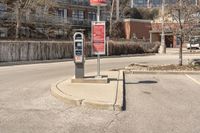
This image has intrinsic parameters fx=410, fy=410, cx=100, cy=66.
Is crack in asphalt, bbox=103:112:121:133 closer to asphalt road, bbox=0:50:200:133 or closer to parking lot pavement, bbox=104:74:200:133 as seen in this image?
asphalt road, bbox=0:50:200:133

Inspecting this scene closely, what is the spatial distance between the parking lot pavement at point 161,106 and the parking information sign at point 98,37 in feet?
5.35

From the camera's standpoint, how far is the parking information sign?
14.6 metres

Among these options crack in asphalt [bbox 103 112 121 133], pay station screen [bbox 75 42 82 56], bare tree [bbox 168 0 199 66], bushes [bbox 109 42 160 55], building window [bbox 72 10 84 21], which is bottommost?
crack in asphalt [bbox 103 112 121 133]

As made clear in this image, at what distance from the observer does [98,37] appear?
48.0ft

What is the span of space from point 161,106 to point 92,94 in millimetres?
2035

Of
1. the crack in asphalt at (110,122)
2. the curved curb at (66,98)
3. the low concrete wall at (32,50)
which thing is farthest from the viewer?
the low concrete wall at (32,50)

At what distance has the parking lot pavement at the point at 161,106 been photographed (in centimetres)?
828

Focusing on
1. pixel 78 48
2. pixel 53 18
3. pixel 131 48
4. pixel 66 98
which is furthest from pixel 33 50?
pixel 53 18

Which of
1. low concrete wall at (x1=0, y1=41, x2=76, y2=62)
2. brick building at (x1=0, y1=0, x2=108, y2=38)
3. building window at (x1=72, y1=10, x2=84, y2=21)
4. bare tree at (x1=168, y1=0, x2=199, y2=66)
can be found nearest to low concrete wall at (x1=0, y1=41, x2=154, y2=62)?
low concrete wall at (x1=0, y1=41, x2=76, y2=62)

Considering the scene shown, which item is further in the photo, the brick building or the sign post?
the brick building

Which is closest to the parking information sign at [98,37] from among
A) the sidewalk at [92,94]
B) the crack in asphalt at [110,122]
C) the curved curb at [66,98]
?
the sidewalk at [92,94]

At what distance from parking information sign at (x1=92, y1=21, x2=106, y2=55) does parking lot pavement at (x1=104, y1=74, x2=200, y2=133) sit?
5.35 ft

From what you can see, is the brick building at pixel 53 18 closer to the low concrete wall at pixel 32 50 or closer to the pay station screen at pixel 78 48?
the low concrete wall at pixel 32 50

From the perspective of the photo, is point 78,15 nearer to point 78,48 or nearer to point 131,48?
point 131,48
